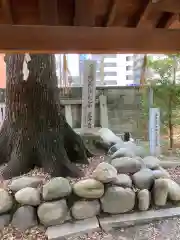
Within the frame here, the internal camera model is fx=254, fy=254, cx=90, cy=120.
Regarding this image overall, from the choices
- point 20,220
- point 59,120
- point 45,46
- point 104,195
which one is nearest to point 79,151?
point 59,120

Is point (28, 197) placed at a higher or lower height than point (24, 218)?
higher

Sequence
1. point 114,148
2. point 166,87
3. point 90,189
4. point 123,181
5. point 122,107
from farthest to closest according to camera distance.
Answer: point 122,107, point 166,87, point 114,148, point 123,181, point 90,189

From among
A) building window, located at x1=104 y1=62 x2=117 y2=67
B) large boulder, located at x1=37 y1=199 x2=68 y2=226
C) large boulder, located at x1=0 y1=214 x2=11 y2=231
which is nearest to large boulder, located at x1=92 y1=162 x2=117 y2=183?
large boulder, located at x1=37 y1=199 x2=68 y2=226

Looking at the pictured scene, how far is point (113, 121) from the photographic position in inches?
190

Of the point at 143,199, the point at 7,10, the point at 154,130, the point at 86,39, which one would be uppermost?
the point at 7,10

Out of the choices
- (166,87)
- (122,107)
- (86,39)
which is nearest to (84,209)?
(86,39)

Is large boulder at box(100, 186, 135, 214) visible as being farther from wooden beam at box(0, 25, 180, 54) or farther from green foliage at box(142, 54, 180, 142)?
green foliage at box(142, 54, 180, 142)

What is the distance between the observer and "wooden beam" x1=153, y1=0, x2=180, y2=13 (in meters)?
1.39

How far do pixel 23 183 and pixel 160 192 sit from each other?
1295 mm

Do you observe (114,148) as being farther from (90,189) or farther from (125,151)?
(90,189)

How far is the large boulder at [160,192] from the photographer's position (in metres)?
2.43

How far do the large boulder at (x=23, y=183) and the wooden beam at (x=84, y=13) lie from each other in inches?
60.9

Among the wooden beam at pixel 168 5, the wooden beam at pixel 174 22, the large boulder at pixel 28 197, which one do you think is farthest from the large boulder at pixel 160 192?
the wooden beam at pixel 168 5

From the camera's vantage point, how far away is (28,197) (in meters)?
2.21
